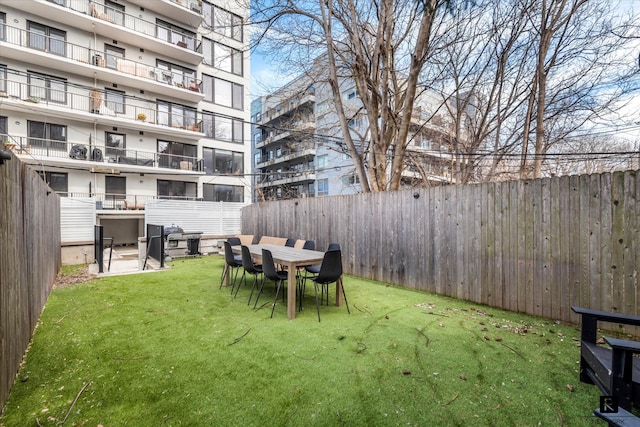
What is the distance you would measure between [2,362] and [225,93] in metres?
18.1

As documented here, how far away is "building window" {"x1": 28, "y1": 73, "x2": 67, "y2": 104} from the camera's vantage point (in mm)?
12070

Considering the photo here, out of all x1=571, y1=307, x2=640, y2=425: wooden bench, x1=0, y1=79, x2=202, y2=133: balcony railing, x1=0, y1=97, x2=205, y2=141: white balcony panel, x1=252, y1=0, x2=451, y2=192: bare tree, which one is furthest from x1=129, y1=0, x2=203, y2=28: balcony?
x1=571, y1=307, x2=640, y2=425: wooden bench

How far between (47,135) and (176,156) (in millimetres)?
5088

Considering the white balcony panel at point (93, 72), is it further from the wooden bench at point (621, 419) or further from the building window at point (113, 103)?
the wooden bench at point (621, 419)

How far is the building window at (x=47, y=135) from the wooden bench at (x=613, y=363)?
57.1ft

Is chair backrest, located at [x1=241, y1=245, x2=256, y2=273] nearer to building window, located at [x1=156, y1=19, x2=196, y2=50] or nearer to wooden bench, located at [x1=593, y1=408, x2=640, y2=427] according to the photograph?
wooden bench, located at [x1=593, y1=408, x2=640, y2=427]

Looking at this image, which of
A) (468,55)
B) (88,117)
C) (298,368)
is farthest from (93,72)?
(298,368)

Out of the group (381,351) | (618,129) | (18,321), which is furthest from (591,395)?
(618,129)

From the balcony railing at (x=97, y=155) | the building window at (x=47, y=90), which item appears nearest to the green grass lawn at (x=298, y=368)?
the balcony railing at (x=97, y=155)

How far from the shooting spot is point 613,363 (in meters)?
1.76

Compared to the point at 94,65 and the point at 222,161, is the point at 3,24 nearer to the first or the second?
the point at 94,65

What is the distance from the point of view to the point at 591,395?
2260 mm

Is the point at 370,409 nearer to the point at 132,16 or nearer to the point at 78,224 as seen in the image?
the point at 78,224

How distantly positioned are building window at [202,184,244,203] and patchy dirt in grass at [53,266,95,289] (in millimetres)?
9921
